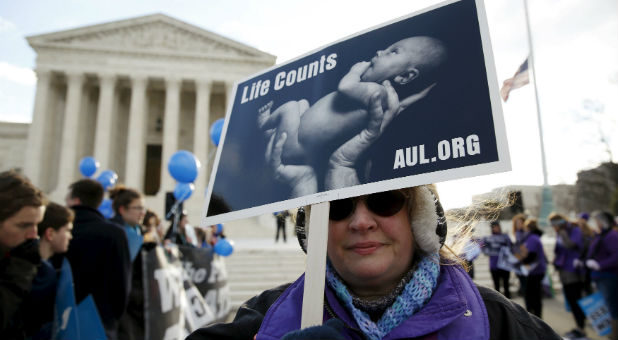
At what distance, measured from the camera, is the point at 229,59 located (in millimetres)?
33000

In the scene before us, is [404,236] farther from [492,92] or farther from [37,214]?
[37,214]

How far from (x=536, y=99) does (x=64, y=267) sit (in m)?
18.9

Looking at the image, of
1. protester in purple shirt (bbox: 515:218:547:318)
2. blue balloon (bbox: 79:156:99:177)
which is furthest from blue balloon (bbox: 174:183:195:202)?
protester in purple shirt (bbox: 515:218:547:318)

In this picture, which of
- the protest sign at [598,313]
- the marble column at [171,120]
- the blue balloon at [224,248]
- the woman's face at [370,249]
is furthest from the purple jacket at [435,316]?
the marble column at [171,120]

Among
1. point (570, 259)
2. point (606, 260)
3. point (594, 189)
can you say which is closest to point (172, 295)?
point (606, 260)

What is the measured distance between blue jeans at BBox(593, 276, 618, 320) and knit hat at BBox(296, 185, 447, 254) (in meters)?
6.16

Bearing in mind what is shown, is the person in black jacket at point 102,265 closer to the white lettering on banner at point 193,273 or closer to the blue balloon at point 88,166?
the white lettering on banner at point 193,273

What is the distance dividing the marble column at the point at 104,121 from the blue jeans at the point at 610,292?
31.6 meters

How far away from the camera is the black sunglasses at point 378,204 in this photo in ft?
4.96

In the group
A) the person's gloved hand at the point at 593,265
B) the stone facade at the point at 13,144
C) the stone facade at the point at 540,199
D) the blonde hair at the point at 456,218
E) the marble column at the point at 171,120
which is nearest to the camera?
the blonde hair at the point at 456,218

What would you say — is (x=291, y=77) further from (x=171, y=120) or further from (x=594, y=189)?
(x=171, y=120)

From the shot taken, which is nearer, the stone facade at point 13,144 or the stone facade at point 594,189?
the stone facade at point 594,189

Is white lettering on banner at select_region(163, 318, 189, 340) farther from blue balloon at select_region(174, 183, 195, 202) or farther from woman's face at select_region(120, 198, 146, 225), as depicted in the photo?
blue balloon at select_region(174, 183, 195, 202)

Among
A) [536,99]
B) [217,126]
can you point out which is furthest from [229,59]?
[217,126]
